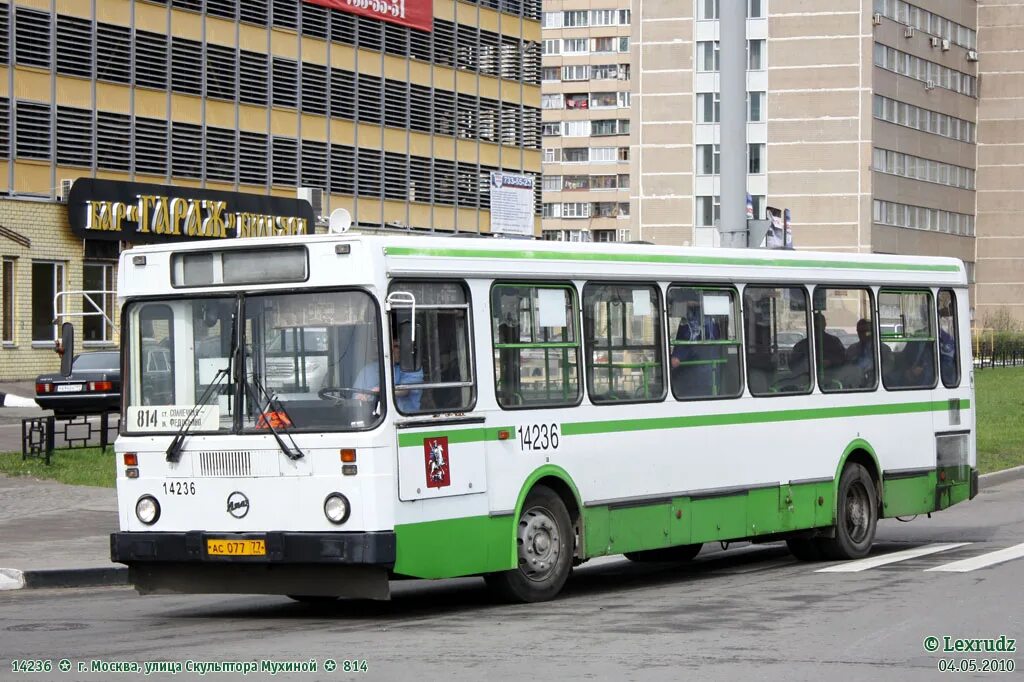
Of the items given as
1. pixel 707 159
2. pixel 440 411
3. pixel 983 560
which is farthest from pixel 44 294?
pixel 707 159

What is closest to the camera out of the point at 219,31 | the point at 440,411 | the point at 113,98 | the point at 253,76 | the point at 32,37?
the point at 440,411

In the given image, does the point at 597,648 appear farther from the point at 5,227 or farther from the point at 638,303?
the point at 5,227

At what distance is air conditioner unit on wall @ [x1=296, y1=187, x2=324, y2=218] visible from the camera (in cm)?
5566

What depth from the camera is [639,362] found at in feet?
45.1

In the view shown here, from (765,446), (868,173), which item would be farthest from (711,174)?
(765,446)

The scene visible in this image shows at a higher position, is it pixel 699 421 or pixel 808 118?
pixel 808 118

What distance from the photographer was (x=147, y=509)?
12.1 meters

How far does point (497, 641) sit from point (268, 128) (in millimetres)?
46559

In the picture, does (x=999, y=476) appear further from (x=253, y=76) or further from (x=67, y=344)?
(x=253, y=76)

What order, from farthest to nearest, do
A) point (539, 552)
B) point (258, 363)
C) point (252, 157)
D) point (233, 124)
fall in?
point (252, 157)
point (233, 124)
point (539, 552)
point (258, 363)

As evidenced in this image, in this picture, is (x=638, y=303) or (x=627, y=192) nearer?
(x=638, y=303)

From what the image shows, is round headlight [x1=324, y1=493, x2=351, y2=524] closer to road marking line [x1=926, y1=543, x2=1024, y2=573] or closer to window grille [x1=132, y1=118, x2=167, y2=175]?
road marking line [x1=926, y1=543, x2=1024, y2=573]

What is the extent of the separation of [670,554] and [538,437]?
3.86m

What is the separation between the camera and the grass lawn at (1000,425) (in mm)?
28266
